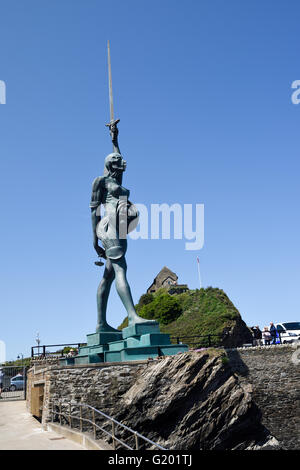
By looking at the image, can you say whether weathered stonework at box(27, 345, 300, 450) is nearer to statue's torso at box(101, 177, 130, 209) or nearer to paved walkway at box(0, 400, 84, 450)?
paved walkway at box(0, 400, 84, 450)

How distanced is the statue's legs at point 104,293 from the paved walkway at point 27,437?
9.87ft

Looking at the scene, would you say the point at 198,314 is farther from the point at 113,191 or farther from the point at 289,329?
the point at 113,191

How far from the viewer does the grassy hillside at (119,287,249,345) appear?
29.6 meters

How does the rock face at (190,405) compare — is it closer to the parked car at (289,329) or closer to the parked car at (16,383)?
the parked car at (289,329)

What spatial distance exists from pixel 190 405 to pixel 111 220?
529 centimetres

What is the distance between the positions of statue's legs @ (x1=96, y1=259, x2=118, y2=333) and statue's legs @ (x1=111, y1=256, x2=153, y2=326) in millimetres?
522

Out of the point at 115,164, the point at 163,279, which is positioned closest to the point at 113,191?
the point at 115,164

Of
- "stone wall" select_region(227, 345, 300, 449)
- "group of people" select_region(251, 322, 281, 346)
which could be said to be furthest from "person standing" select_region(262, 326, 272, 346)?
"stone wall" select_region(227, 345, 300, 449)

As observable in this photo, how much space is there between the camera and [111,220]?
41.1 feet

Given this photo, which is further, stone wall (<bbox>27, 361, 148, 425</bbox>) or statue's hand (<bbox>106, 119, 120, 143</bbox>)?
statue's hand (<bbox>106, 119, 120, 143</bbox>)

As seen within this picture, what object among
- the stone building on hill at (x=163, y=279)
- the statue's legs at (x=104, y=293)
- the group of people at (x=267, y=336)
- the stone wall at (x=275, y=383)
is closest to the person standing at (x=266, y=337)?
the group of people at (x=267, y=336)

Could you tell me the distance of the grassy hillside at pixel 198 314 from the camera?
2961 centimetres

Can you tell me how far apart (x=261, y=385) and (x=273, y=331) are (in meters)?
3.48
